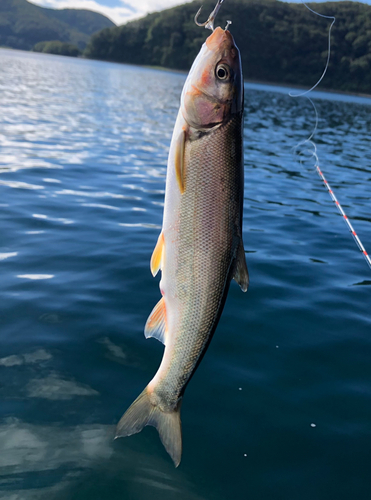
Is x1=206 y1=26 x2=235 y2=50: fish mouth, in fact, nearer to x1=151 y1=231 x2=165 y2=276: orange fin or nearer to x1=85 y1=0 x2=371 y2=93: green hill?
x1=151 y1=231 x2=165 y2=276: orange fin

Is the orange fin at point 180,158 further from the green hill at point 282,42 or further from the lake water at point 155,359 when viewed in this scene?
the green hill at point 282,42

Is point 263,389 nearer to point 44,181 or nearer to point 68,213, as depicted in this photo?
point 68,213

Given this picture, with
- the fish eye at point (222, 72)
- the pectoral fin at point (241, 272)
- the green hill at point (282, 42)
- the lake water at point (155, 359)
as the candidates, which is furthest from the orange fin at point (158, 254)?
the green hill at point (282, 42)

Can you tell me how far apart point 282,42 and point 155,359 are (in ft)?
435

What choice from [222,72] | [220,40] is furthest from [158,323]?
[220,40]

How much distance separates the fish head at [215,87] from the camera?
2.75 metres

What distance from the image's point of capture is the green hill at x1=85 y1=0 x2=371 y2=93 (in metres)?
99.6

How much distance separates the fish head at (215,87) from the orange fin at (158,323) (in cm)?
126

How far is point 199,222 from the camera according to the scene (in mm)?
2818

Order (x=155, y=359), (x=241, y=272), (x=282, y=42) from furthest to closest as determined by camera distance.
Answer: (x=282, y=42) < (x=155, y=359) < (x=241, y=272)

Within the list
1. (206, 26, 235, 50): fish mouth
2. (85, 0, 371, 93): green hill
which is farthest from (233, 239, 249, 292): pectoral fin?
(85, 0, 371, 93): green hill

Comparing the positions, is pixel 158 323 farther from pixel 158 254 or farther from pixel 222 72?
pixel 222 72

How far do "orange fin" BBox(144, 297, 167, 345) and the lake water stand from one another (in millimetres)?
1378

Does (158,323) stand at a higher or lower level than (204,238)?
lower
